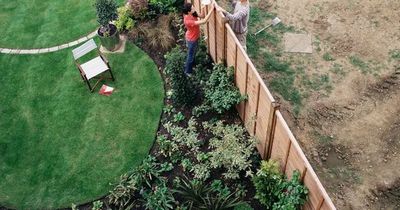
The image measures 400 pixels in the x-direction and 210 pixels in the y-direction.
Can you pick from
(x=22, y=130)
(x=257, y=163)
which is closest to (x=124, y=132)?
(x=22, y=130)

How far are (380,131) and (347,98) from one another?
41.0 inches

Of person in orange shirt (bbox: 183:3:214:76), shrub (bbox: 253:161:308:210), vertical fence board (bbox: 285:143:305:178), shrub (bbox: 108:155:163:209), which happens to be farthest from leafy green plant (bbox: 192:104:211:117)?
vertical fence board (bbox: 285:143:305:178)

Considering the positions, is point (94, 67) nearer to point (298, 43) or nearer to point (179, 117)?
point (179, 117)

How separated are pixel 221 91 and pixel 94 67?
132 inches

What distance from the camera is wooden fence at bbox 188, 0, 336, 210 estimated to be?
690 cm

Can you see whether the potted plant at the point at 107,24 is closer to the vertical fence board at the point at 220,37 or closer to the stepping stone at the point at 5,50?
the stepping stone at the point at 5,50

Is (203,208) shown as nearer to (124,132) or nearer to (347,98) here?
(124,132)

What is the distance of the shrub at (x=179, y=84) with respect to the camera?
30.8 ft

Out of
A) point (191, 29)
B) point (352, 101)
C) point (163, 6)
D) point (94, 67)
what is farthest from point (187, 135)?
point (163, 6)

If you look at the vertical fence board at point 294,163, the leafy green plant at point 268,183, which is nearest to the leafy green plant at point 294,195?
the vertical fence board at point 294,163

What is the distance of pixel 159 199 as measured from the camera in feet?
27.1

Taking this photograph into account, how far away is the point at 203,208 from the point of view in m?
7.96

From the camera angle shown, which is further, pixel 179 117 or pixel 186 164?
pixel 179 117

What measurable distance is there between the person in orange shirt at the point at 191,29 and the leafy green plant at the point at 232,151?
2.24m
